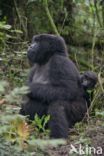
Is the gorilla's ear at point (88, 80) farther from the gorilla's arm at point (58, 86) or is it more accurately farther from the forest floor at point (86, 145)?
the forest floor at point (86, 145)

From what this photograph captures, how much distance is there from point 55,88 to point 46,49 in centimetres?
70

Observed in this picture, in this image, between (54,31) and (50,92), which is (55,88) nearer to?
(50,92)

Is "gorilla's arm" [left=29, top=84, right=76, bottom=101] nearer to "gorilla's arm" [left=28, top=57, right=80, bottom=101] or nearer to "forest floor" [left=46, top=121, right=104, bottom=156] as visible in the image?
"gorilla's arm" [left=28, top=57, right=80, bottom=101]

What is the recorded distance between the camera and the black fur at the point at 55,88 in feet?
21.3

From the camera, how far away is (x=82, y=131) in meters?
6.47

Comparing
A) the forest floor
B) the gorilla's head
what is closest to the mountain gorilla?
the gorilla's head

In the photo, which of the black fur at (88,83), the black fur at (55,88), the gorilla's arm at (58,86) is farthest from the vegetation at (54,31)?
the gorilla's arm at (58,86)

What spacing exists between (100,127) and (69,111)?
47 cm

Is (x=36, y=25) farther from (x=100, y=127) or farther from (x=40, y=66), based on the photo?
(x=100, y=127)

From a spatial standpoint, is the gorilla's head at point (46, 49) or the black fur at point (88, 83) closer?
the black fur at point (88, 83)

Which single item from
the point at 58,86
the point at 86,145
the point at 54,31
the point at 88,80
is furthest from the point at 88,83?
the point at 54,31

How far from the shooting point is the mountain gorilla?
6.48 metres

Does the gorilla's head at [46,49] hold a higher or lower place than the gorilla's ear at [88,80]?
higher

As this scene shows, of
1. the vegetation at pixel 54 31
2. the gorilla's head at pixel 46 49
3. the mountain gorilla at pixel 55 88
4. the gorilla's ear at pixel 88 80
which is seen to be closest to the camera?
the mountain gorilla at pixel 55 88
